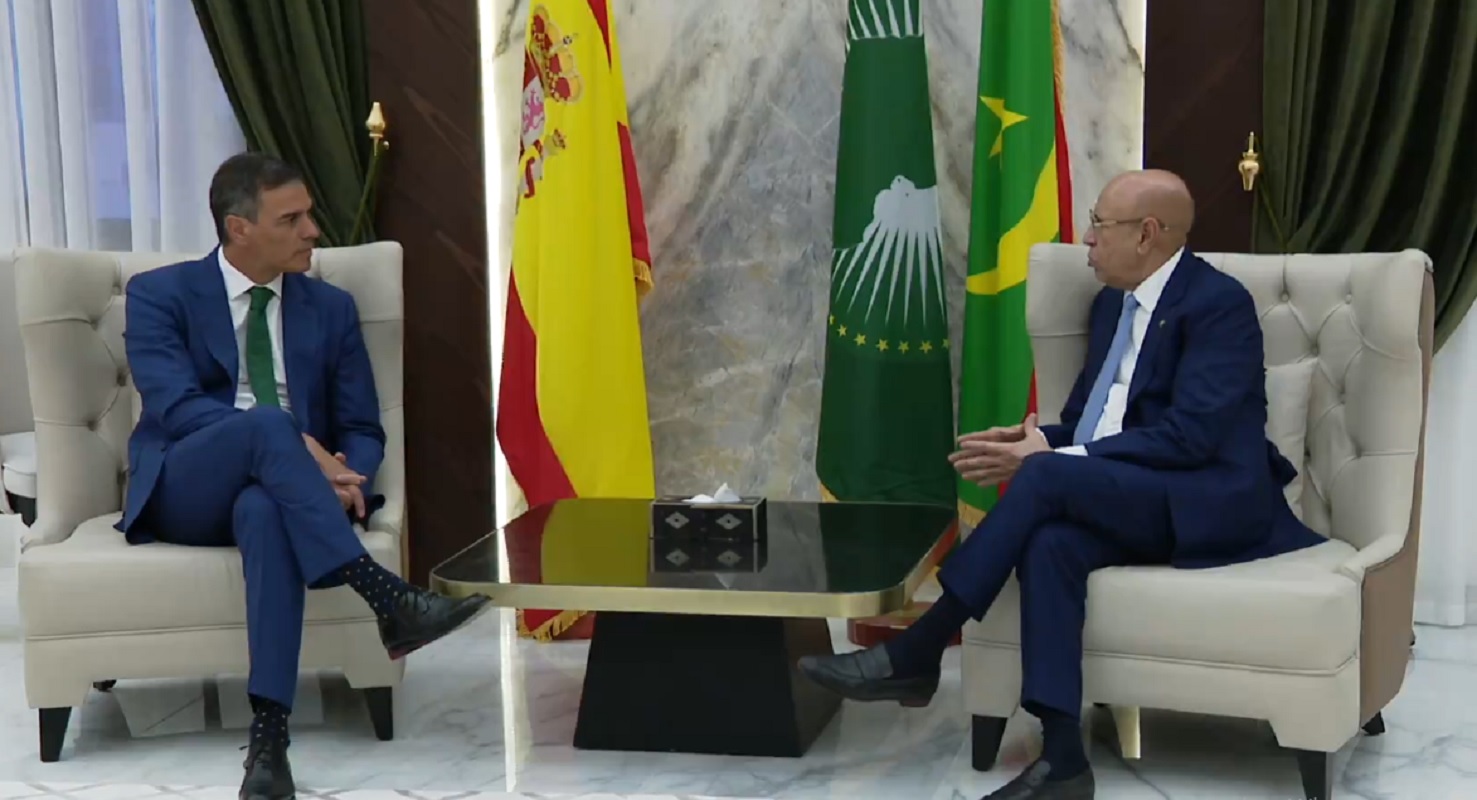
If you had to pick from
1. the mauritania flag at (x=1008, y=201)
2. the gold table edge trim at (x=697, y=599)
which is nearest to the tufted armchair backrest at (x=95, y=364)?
the gold table edge trim at (x=697, y=599)

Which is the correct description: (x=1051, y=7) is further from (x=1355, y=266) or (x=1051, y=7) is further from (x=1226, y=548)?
(x=1226, y=548)

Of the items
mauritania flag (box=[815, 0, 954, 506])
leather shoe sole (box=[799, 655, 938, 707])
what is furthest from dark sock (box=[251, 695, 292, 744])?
mauritania flag (box=[815, 0, 954, 506])

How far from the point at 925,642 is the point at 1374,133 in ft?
6.38

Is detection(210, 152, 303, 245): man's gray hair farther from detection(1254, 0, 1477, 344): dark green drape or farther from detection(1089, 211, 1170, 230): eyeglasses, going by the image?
detection(1254, 0, 1477, 344): dark green drape

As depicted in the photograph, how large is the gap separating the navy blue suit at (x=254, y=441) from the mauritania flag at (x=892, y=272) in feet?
3.82

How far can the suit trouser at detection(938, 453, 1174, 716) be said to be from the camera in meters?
2.91

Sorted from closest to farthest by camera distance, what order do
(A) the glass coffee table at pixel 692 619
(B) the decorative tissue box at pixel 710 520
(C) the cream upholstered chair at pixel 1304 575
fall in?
(C) the cream upholstered chair at pixel 1304 575
(A) the glass coffee table at pixel 692 619
(B) the decorative tissue box at pixel 710 520

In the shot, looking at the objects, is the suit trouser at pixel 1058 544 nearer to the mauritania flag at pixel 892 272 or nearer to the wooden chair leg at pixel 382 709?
the mauritania flag at pixel 892 272

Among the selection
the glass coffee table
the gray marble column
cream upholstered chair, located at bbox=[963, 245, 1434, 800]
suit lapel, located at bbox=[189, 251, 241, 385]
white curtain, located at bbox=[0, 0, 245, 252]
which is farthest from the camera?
white curtain, located at bbox=[0, 0, 245, 252]

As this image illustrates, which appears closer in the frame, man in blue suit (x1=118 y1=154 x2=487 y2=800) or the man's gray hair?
man in blue suit (x1=118 y1=154 x2=487 y2=800)

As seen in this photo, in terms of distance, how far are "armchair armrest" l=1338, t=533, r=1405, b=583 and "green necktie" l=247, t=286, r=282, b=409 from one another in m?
2.19

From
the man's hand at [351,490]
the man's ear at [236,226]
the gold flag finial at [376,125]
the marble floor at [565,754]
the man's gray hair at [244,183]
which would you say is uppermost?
the gold flag finial at [376,125]

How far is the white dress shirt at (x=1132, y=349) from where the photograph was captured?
3.22 metres

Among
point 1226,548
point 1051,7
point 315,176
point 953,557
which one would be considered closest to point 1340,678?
point 1226,548
